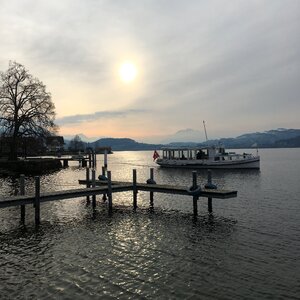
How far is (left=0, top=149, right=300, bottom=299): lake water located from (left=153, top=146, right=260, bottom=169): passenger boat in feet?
123

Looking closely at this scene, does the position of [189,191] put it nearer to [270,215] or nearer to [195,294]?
[270,215]

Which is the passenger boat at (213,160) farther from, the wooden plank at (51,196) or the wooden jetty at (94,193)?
the wooden plank at (51,196)

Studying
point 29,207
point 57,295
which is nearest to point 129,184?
point 29,207

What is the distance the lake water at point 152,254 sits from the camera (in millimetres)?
10016

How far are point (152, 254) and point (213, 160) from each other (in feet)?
163

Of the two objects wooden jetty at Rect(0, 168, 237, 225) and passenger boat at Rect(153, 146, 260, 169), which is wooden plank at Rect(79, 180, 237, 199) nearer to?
wooden jetty at Rect(0, 168, 237, 225)

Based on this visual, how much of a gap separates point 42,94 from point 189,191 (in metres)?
→ 41.5

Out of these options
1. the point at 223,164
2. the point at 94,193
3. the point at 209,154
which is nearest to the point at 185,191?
the point at 94,193

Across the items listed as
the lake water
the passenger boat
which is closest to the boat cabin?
the passenger boat

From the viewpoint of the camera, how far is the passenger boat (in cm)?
5972

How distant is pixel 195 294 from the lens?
Answer: 964 centimetres

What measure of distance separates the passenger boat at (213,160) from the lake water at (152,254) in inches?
1482

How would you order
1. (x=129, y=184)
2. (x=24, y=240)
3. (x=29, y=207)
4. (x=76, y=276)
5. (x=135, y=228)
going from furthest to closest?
(x=129, y=184)
(x=29, y=207)
(x=135, y=228)
(x=24, y=240)
(x=76, y=276)

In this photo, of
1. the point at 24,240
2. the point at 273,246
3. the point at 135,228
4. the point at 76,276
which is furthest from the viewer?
the point at 135,228
